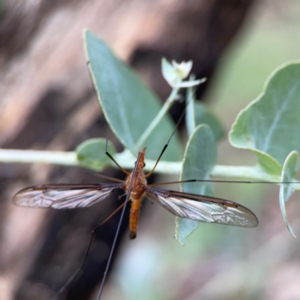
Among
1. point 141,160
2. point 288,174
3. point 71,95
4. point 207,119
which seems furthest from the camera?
point 71,95

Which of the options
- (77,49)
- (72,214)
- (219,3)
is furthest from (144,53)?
(72,214)

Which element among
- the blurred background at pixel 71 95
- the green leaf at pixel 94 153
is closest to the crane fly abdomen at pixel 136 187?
the green leaf at pixel 94 153

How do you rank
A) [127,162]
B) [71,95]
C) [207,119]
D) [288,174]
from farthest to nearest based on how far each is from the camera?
1. [71,95]
2. [207,119]
3. [127,162]
4. [288,174]

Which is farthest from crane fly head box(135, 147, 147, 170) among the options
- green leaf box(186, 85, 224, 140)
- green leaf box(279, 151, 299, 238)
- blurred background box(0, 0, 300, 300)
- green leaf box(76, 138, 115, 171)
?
blurred background box(0, 0, 300, 300)

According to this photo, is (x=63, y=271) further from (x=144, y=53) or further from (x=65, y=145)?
(x=144, y=53)

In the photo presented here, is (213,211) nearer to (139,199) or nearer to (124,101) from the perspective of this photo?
(139,199)

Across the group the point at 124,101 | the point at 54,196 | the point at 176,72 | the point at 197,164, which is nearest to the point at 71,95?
the point at 124,101

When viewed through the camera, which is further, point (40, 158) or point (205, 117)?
point (205, 117)

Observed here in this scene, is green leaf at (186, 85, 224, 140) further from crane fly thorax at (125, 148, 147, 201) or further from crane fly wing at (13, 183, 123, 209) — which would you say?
crane fly wing at (13, 183, 123, 209)
